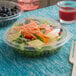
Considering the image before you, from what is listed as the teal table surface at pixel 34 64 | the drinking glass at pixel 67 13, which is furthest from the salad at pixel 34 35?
the drinking glass at pixel 67 13

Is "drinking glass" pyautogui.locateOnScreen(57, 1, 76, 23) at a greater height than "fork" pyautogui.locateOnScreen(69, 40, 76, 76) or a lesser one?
greater

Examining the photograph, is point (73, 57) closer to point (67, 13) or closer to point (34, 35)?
point (34, 35)

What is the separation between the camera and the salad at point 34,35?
0.83 m

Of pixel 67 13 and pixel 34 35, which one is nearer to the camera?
pixel 34 35

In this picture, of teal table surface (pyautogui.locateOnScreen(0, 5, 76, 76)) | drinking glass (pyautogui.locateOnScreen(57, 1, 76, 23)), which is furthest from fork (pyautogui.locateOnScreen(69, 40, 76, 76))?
drinking glass (pyautogui.locateOnScreen(57, 1, 76, 23))

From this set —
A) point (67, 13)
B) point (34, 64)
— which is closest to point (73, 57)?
point (34, 64)

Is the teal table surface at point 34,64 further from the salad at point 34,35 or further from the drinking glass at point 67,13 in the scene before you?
the drinking glass at point 67,13

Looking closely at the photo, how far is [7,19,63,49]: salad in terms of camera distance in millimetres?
834

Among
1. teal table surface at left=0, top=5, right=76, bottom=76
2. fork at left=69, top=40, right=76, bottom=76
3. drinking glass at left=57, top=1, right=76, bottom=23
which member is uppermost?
drinking glass at left=57, top=1, right=76, bottom=23

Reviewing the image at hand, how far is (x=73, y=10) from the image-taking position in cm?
117

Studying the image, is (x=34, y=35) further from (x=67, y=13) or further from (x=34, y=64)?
(x=67, y=13)

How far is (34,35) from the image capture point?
867 mm

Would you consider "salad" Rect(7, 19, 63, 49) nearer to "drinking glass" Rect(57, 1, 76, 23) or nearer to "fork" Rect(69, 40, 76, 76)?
"fork" Rect(69, 40, 76, 76)

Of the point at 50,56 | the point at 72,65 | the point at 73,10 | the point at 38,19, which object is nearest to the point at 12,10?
the point at 38,19
